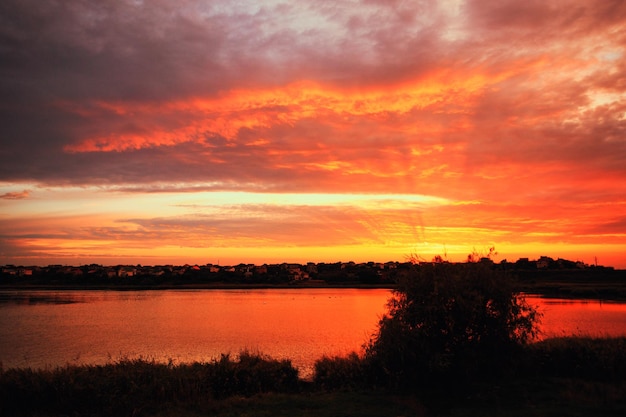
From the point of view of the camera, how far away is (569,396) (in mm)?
15250

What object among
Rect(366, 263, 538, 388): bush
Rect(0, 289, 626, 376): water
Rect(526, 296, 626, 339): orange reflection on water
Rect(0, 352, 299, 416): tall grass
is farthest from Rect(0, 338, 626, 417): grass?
Rect(526, 296, 626, 339): orange reflection on water

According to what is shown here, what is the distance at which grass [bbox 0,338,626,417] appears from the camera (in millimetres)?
14516

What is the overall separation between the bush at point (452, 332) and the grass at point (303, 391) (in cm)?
63

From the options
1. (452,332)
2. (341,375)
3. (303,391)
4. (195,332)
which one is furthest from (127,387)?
(195,332)

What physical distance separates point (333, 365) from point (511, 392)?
6197 mm

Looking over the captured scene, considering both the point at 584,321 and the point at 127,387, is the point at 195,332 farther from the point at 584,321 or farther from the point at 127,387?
the point at 584,321

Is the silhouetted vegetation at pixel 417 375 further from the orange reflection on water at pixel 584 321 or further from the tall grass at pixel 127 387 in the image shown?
the orange reflection on water at pixel 584 321

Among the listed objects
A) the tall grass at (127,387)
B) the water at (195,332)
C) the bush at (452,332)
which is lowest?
the water at (195,332)

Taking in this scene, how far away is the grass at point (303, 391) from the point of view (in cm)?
1452

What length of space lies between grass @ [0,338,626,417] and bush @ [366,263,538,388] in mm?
627

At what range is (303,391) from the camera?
1767 centimetres

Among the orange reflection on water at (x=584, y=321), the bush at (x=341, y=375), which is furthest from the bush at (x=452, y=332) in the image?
the orange reflection on water at (x=584, y=321)

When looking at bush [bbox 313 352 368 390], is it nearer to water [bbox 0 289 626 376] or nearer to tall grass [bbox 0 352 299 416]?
tall grass [bbox 0 352 299 416]

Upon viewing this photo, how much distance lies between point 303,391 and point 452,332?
5.51m
